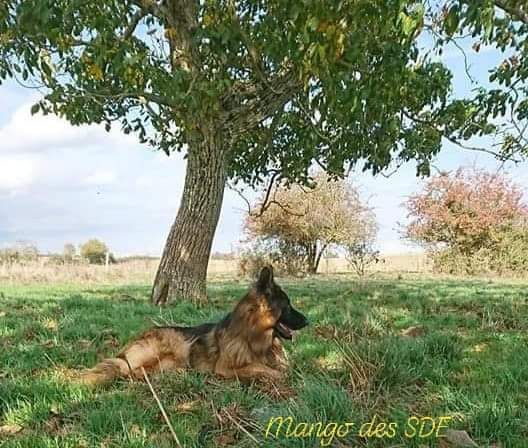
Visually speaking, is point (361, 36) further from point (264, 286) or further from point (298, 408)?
point (298, 408)

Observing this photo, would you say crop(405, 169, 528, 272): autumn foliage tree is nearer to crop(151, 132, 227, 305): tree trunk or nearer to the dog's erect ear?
crop(151, 132, 227, 305): tree trunk

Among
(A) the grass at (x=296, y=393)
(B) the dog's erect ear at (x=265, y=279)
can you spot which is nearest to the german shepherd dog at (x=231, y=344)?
(B) the dog's erect ear at (x=265, y=279)

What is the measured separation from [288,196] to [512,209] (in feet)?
33.9

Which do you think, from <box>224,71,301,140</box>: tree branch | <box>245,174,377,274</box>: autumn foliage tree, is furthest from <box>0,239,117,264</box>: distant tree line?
<box>224,71,301,140</box>: tree branch

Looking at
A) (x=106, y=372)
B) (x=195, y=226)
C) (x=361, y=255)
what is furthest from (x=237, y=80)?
(x=361, y=255)

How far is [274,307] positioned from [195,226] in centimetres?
434

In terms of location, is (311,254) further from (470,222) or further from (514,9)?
(514,9)

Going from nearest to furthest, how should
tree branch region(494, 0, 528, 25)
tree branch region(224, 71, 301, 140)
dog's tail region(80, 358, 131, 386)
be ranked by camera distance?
dog's tail region(80, 358, 131, 386)
tree branch region(494, 0, 528, 25)
tree branch region(224, 71, 301, 140)

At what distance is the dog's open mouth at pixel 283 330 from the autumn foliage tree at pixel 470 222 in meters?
19.5

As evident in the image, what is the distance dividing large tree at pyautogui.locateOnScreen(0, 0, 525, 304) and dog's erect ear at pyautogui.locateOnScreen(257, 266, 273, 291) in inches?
63.2

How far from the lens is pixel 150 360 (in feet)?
12.3

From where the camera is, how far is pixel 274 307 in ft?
12.8

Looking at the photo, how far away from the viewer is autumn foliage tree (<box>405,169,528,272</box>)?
2135 centimetres

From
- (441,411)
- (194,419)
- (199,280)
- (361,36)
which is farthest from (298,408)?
(199,280)
